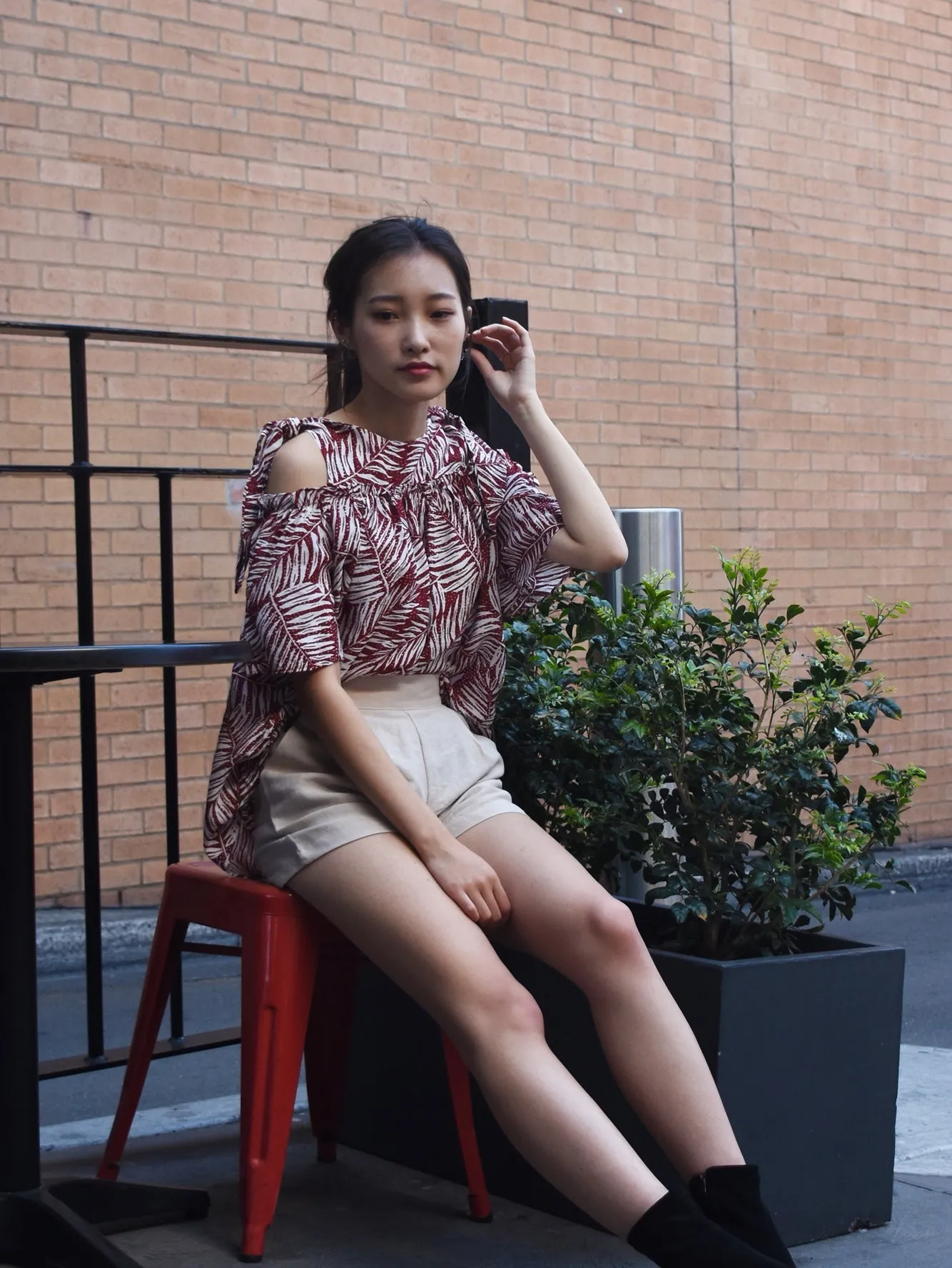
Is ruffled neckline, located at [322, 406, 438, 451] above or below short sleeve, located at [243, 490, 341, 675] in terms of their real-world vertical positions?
above

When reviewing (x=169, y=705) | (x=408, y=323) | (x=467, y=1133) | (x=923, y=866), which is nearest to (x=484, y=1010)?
(x=467, y=1133)

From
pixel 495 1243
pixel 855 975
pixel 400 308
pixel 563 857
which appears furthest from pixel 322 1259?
pixel 400 308

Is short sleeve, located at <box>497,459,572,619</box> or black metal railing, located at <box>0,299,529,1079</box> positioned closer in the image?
short sleeve, located at <box>497,459,572,619</box>

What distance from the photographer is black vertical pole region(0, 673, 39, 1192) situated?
230cm

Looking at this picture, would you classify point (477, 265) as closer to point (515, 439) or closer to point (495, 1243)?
point (515, 439)

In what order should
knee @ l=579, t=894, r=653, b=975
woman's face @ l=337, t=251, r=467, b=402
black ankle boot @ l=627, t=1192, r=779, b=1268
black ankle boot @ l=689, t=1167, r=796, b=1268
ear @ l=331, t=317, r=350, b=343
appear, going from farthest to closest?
ear @ l=331, t=317, r=350, b=343 < woman's face @ l=337, t=251, r=467, b=402 < knee @ l=579, t=894, r=653, b=975 < black ankle boot @ l=689, t=1167, r=796, b=1268 < black ankle boot @ l=627, t=1192, r=779, b=1268

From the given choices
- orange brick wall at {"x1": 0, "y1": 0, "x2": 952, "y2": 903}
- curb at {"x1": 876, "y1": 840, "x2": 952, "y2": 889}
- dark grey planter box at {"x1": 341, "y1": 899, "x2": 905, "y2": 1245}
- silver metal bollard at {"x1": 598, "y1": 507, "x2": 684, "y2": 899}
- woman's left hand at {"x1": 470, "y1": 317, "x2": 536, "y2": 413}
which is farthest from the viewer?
curb at {"x1": 876, "y1": 840, "x2": 952, "y2": 889}

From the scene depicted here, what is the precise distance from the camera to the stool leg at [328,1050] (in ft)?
9.43

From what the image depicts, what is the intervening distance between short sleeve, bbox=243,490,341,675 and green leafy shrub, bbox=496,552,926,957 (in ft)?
1.69

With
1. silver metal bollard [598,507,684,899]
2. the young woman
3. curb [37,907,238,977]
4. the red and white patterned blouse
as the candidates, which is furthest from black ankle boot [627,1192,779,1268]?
curb [37,907,238,977]

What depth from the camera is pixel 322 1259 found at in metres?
2.46

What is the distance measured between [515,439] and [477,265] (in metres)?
2.95

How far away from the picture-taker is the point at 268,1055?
7.78 feet

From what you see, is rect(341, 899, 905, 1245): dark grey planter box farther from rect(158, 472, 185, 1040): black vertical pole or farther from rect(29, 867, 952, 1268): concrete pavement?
rect(158, 472, 185, 1040): black vertical pole
